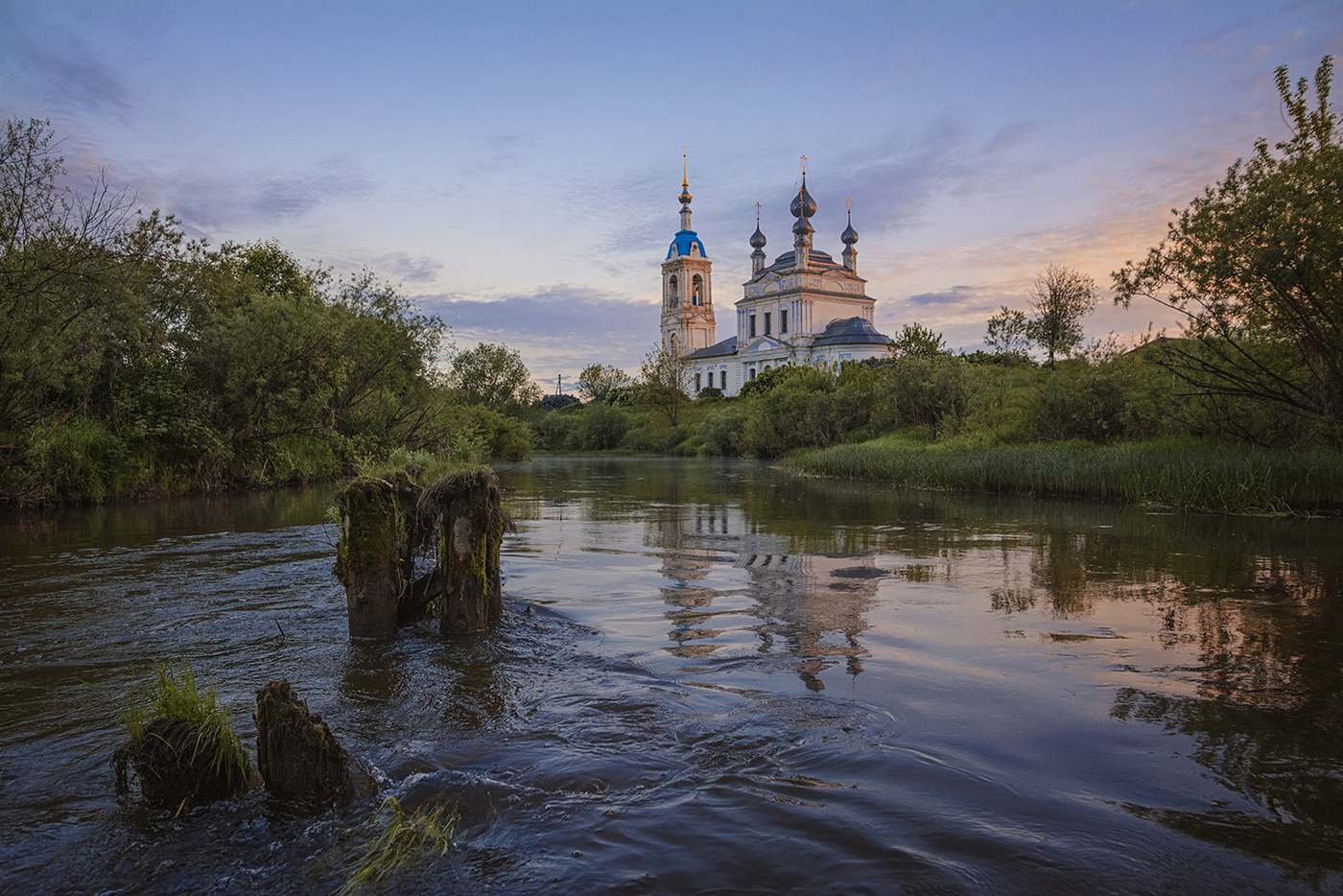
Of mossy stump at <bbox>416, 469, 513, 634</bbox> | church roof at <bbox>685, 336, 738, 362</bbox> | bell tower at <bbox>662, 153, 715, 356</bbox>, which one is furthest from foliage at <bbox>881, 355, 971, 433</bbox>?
bell tower at <bbox>662, 153, 715, 356</bbox>

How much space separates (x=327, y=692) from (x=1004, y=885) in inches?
167

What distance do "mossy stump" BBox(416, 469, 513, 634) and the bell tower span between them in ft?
369

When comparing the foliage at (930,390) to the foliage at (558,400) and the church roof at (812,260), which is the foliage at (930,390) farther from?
the foliage at (558,400)

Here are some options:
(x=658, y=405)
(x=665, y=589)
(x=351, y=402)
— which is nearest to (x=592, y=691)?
(x=665, y=589)

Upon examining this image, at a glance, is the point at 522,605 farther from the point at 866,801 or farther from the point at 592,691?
the point at 866,801

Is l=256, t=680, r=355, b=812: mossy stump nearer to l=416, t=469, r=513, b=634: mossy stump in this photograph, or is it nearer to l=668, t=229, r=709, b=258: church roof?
l=416, t=469, r=513, b=634: mossy stump

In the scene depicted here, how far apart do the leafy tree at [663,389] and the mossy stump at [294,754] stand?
6946 cm

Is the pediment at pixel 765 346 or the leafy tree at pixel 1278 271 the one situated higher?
the pediment at pixel 765 346

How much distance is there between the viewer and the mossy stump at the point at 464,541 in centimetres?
679

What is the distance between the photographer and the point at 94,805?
3750 millimetres

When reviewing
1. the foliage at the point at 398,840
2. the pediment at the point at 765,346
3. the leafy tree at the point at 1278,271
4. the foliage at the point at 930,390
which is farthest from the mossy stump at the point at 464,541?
the pediment at the point at 765,346

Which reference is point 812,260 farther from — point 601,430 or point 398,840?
point 398,840

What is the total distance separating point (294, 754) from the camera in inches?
147

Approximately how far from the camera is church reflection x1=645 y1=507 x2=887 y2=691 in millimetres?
6594
